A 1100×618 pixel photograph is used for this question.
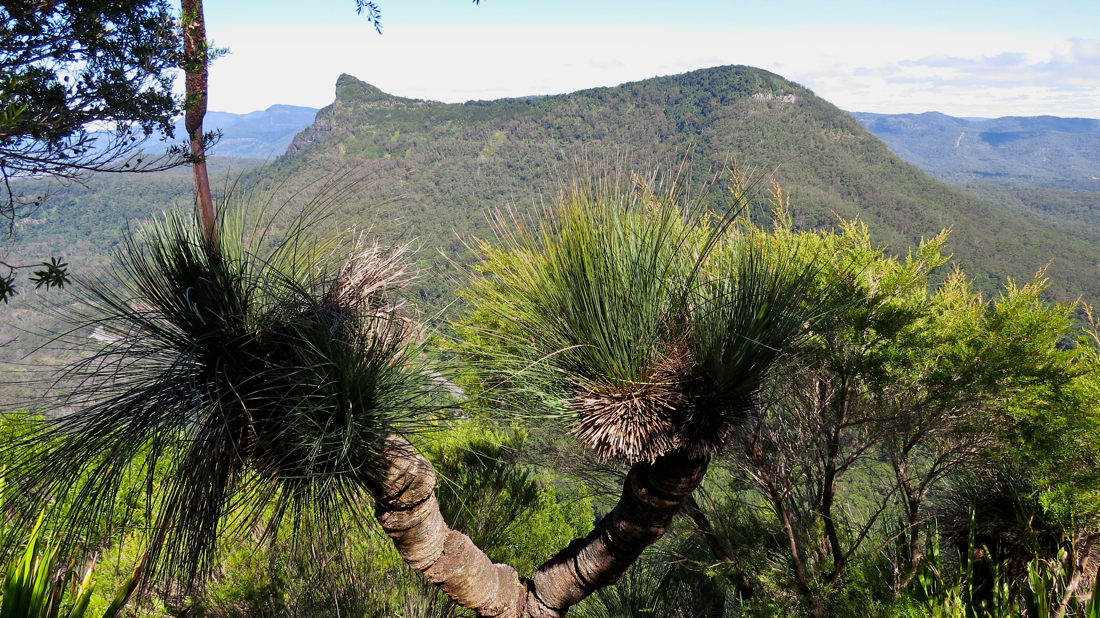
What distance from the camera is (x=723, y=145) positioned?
8662 cm

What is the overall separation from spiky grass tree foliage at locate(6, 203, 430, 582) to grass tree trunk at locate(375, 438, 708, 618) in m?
0.28

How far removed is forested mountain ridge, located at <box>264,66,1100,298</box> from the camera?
2687 inches

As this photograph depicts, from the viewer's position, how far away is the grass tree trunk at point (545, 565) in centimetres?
259

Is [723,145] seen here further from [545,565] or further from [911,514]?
[545,565]

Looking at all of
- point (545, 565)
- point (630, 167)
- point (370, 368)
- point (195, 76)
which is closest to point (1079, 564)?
point (545, 565)

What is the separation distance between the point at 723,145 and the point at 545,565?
91.7 metres

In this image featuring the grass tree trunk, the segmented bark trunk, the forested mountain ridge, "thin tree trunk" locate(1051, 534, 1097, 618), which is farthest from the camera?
the forested mountain ridge

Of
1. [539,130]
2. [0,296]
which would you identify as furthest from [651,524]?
[539,130]

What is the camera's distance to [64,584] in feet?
6.32

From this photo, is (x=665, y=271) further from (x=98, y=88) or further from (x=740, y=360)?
(x=98, y=88)

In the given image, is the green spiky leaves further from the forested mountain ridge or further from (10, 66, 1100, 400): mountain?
the forested mountain ridge

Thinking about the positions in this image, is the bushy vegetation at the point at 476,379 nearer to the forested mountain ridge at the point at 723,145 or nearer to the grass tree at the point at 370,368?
the grass tree at the point at 370,368

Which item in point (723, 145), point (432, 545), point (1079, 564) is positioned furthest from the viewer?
point (723, 145)

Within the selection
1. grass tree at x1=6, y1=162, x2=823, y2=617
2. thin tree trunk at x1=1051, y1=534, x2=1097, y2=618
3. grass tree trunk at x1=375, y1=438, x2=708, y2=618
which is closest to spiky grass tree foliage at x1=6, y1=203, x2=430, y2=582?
grass tree at x1=6, y1=162, x2=823, y2=617
